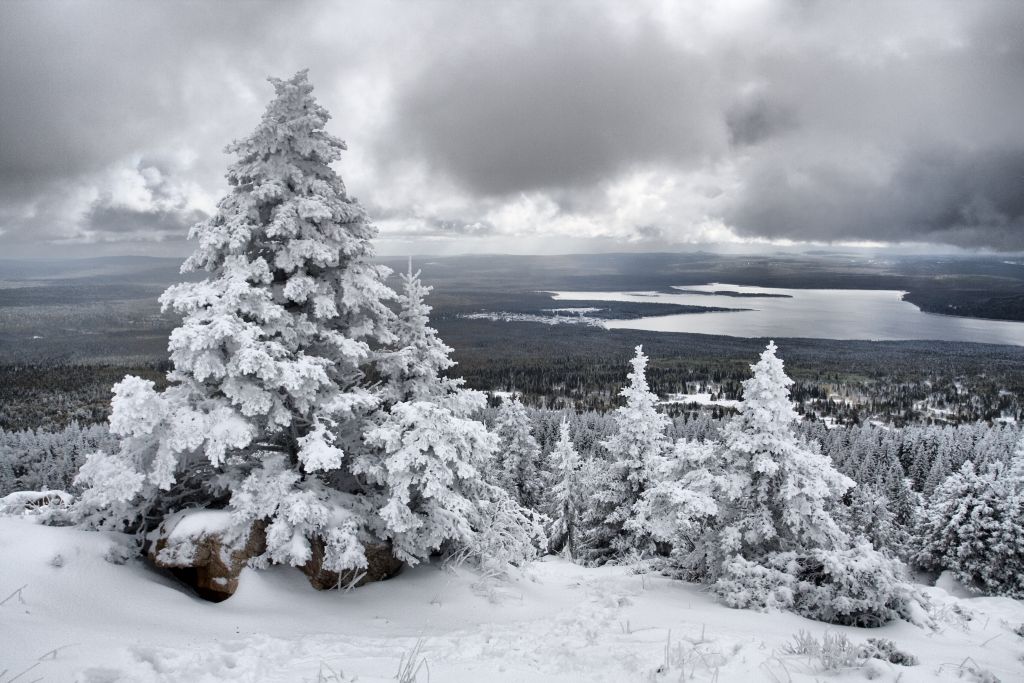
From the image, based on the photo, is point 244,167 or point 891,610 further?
point 244,167

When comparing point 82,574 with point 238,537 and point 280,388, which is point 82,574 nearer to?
point 238,537

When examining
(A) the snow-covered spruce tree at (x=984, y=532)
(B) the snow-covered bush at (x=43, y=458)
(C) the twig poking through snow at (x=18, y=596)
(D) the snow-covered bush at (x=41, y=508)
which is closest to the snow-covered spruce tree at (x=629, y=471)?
(D) the snow-covered bush at (x=41, y=508)

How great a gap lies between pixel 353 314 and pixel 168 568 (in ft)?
21.3

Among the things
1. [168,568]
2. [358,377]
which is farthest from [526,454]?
[168,568]

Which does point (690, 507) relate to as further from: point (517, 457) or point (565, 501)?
point (517, 457)

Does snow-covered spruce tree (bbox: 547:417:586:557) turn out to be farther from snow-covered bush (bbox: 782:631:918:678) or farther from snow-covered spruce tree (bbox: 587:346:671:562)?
snow-covered bush (bbox: 782:631:918:678)

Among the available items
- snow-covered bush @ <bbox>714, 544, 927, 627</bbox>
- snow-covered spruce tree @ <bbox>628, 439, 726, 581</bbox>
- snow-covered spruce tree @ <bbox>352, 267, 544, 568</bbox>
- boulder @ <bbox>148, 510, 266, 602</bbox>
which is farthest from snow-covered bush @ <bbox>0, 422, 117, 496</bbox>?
snow-covered bush @ <bbox>714, 544, 927, 627</bbox>

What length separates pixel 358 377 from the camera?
13.6m

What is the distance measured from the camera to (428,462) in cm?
1131

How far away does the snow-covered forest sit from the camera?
25.1ft

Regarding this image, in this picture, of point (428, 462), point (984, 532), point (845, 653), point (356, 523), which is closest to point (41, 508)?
point (356, 523)

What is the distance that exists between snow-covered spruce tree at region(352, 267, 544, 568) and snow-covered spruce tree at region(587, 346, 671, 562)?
30.5 ft

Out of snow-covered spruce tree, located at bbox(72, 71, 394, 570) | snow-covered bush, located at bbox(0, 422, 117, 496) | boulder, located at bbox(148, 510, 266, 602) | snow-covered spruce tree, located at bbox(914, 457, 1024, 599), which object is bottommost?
snow-covered bush, located at bbox(0, 422, 117, 496)

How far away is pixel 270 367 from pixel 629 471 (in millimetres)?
17717
